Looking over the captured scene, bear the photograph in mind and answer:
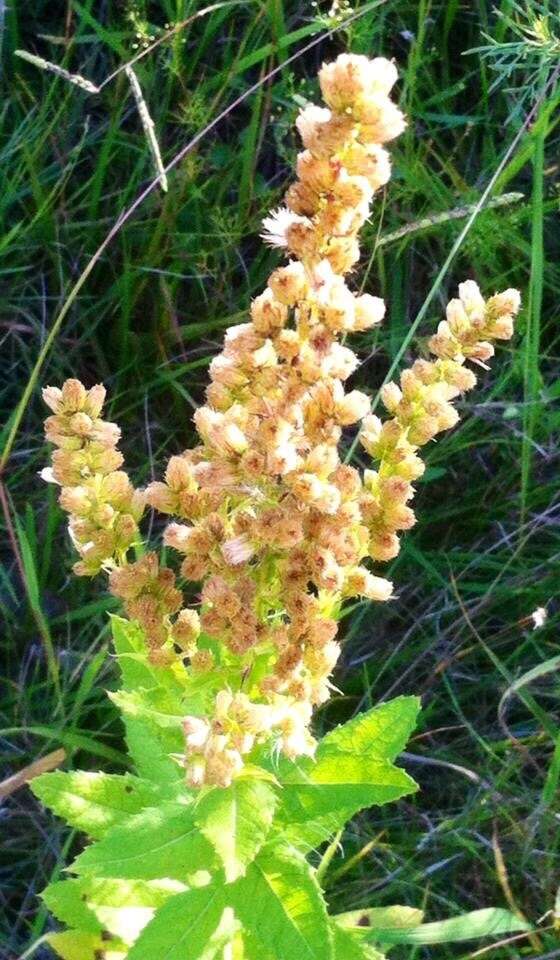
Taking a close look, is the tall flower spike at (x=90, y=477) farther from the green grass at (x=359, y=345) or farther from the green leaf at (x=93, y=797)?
the green grass at (x=359, y=345)

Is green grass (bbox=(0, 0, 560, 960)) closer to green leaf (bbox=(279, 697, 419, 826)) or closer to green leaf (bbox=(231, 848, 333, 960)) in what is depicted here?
green leaf (bbox=(279, 697, 419, 826))

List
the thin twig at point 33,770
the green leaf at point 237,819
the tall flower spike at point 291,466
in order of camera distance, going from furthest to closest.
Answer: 1. the thin twig at point 33,770
2. the green leaf at point 237,819
3. the tall flower spike at point 291,466

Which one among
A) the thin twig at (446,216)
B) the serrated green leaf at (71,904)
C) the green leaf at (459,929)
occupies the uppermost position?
the thin twig at (446,216)

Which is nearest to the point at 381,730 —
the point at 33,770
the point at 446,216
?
the point at 33,770

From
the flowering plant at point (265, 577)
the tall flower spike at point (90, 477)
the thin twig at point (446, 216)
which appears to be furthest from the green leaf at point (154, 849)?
the thin twig at point (446, 216)

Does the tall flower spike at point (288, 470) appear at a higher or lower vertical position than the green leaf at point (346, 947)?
higher

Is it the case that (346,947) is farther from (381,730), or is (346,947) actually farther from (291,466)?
(291,466)

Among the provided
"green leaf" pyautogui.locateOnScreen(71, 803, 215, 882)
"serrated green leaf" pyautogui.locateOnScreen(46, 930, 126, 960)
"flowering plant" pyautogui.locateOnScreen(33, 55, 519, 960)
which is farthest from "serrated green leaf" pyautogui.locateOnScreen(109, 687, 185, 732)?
"serrated green leaf" pyautogui.locateOnScreen(46, 930, 126, 960)

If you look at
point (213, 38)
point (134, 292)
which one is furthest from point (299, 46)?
point (134, 292)
